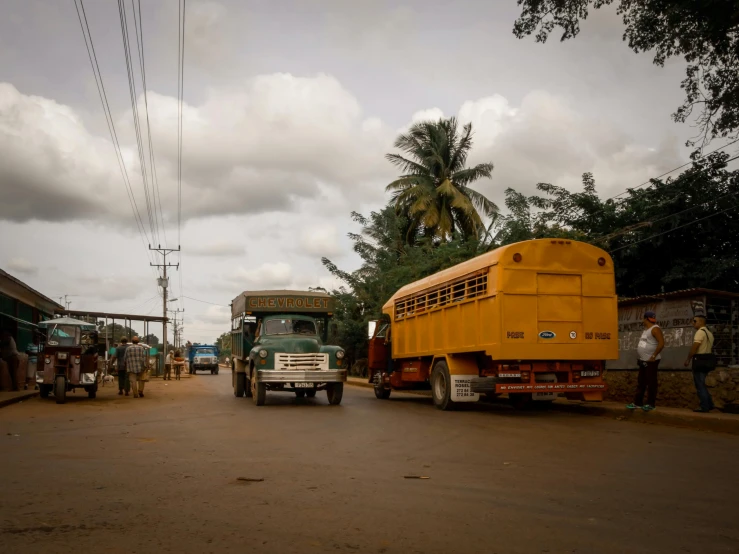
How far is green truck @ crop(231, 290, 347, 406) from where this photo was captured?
1700 centimetres

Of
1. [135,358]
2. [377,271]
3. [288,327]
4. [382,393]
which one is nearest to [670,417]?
[288,327]

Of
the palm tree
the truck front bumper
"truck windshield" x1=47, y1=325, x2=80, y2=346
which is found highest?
the palm tree

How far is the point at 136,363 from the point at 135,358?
149 millimetres

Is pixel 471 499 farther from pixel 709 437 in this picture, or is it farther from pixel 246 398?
pixel 246 398

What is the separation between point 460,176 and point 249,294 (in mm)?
21649

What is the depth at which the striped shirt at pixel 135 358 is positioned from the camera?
67.0 ft

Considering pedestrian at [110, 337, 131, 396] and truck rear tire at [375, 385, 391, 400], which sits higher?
pedestrian at [110, 337, 131, 396]

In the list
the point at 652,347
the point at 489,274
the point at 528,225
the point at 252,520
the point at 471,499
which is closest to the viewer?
the point at 252,520

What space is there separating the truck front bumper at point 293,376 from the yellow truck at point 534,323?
9.95ft

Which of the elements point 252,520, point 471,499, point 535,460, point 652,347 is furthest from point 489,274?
point 252,520

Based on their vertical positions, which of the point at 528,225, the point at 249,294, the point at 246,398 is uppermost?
the point at 528,225

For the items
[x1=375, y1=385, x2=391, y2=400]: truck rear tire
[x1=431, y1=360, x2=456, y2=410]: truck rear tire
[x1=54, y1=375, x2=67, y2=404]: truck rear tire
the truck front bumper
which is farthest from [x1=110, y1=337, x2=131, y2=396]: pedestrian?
[x1=431, y1=360, x2=456, y2=410]: truck rear tire

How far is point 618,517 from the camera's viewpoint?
5438 mm

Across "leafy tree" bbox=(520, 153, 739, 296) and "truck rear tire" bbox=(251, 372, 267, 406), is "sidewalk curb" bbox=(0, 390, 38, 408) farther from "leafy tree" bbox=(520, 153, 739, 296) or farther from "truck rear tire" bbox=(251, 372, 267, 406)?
"leafy tree" bbox=(520, 153, 739, 296)
